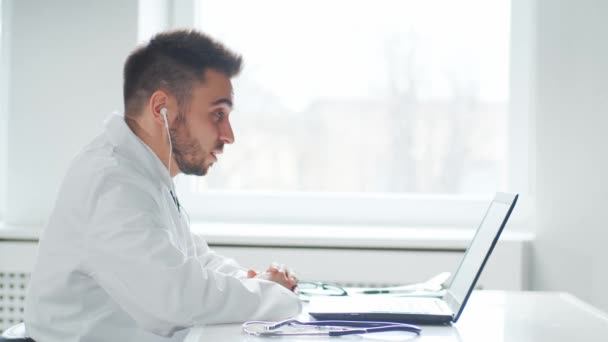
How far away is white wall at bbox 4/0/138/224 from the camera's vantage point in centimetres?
283

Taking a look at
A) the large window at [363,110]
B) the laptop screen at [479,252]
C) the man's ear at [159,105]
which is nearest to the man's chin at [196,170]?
the man's ear at [159,105]

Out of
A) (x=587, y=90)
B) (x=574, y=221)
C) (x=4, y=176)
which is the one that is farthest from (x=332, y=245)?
(x=4, y=176)

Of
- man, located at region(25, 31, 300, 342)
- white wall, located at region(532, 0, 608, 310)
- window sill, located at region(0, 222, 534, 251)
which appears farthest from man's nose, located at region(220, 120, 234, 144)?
white wall, located at region(532, 0, 608, 310)

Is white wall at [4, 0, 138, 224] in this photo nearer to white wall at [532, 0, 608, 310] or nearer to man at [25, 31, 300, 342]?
man at [25, 31, 300, 342]

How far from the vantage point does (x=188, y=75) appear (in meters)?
1.73

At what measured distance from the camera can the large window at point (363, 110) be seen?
9.98ft

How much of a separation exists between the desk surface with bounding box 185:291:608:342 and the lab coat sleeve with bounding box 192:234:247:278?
460mm

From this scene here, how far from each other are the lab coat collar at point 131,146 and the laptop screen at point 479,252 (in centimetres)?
67

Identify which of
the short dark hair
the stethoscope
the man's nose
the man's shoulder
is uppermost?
the short dark hair

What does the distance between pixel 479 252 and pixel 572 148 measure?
98 cm

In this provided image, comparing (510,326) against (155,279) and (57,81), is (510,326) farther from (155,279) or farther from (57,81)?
(57,81)

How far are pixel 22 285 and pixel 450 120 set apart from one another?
173 centimetres

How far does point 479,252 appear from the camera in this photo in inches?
60.7

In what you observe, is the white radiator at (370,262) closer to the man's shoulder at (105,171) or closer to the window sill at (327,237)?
the window sill at (327,237)
